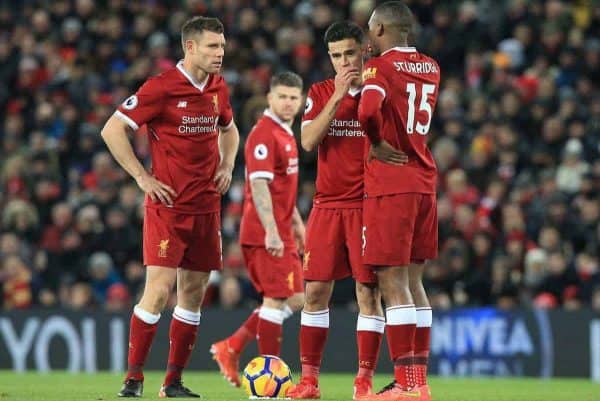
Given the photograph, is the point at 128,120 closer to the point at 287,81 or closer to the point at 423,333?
the point at 287,81

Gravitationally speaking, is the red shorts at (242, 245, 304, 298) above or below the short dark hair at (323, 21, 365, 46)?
below

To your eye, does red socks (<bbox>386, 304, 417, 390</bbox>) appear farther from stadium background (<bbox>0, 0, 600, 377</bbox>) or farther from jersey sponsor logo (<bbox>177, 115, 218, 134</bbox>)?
stadium background (<bbox>0, 0, 600, 377</bbox>)

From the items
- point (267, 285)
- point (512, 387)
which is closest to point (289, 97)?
point (267, 285)

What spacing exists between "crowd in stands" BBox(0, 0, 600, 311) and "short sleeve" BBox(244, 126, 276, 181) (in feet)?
15.7

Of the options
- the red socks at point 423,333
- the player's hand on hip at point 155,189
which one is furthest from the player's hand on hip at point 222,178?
the red socks at point 423,333

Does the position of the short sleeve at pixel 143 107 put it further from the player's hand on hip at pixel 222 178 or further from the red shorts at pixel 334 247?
the red shorts at pixel 334 247

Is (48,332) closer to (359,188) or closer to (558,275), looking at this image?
(558,275)

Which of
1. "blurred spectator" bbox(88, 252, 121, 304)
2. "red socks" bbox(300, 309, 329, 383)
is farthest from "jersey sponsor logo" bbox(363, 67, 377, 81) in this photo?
"blurred spectator" bbox(88, 252, 121, 304)

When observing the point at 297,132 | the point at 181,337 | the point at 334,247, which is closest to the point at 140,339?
the point at 181,337

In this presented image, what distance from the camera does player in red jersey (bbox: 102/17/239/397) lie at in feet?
31.7

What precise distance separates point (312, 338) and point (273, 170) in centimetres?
207

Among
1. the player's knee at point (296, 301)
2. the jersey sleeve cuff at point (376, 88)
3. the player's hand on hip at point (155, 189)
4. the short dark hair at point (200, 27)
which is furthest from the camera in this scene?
the player's knee at point (296, 301)

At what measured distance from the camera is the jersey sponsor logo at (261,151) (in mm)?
11234

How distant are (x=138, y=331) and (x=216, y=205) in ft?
3.53
